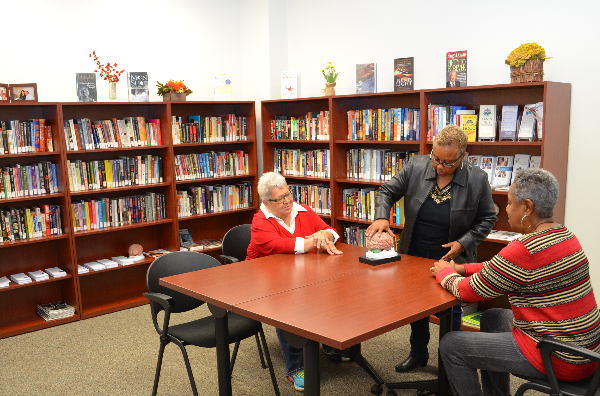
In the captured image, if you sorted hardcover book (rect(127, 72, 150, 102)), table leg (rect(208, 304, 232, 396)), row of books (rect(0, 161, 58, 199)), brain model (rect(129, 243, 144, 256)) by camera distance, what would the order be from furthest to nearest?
1. brain model (rect(129, 243, 144, 256))
2. hardcover book (rect(127, 72, 150, 102))
3. row of books (rect(0, 161, 58, 199))
4. table leg (rect(208, 304, 232, 396))

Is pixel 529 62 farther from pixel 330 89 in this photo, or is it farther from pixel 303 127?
pixel 303 127

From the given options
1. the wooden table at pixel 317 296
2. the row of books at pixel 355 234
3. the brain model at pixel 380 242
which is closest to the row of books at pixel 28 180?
the wooden table at pixel 317 296

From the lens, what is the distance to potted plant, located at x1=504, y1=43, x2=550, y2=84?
357 centimetres

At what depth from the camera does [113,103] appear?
4.66 meters

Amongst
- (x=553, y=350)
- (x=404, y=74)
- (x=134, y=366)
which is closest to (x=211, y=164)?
(x=404, y=74)

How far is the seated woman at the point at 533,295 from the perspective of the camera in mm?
2051

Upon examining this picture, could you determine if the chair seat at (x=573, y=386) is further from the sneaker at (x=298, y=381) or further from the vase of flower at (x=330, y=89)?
the vase of flower at (x=330, y=89)

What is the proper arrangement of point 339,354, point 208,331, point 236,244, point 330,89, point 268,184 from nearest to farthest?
point 208,331
point 268,184
point 339,354
point 236,244
point 330,89

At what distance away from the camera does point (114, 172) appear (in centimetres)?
477

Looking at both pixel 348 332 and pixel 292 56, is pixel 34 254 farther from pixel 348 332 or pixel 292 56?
pixel 348 332

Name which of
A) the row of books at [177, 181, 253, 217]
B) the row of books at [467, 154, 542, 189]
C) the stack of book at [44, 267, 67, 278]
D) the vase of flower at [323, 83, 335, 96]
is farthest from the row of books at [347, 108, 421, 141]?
the stack of book at [44, 267, 67, 278]

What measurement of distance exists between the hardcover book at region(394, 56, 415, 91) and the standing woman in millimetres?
1333

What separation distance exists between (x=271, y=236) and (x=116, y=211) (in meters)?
2.22

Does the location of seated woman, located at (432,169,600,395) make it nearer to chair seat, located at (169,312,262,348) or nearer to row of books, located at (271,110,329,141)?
chair seat, located at (169,312,262,348)
